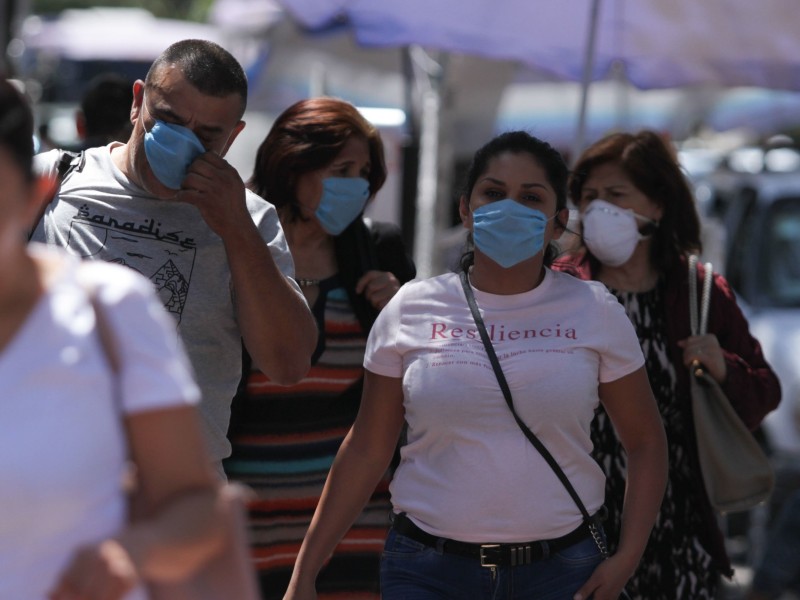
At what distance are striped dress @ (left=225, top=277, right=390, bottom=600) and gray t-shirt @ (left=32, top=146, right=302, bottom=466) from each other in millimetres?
690

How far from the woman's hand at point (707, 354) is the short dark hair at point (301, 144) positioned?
45.1 inches

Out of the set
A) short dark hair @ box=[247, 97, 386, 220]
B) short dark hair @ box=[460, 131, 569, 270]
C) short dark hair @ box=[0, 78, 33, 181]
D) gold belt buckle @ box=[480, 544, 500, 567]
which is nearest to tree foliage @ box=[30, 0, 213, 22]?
short dark hair @ box=[247, 97, 386, 220]

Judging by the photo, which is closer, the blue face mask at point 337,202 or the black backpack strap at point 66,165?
the black backpack strap at point 66,165

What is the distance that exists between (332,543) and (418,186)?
20.0ft

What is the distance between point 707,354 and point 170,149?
1.74 m

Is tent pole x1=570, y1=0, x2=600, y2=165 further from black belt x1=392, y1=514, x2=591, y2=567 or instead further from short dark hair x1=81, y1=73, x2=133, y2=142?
black belt x1=392, y1=514, x2=591, y2=567

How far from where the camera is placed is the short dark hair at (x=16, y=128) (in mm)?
1901

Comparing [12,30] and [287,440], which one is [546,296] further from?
[12,30]

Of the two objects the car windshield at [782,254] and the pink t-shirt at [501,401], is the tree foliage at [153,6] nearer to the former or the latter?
the car windshield at [782,254]

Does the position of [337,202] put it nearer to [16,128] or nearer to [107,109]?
[107,109]

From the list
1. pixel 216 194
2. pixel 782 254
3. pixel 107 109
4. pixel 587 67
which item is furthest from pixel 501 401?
pixel 782 254

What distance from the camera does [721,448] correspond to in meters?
4.21

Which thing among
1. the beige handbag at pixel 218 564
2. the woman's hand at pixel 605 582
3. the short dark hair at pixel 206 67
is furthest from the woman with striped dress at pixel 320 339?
the beige handbag at pixel 218 564

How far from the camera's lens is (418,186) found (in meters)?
9.58
